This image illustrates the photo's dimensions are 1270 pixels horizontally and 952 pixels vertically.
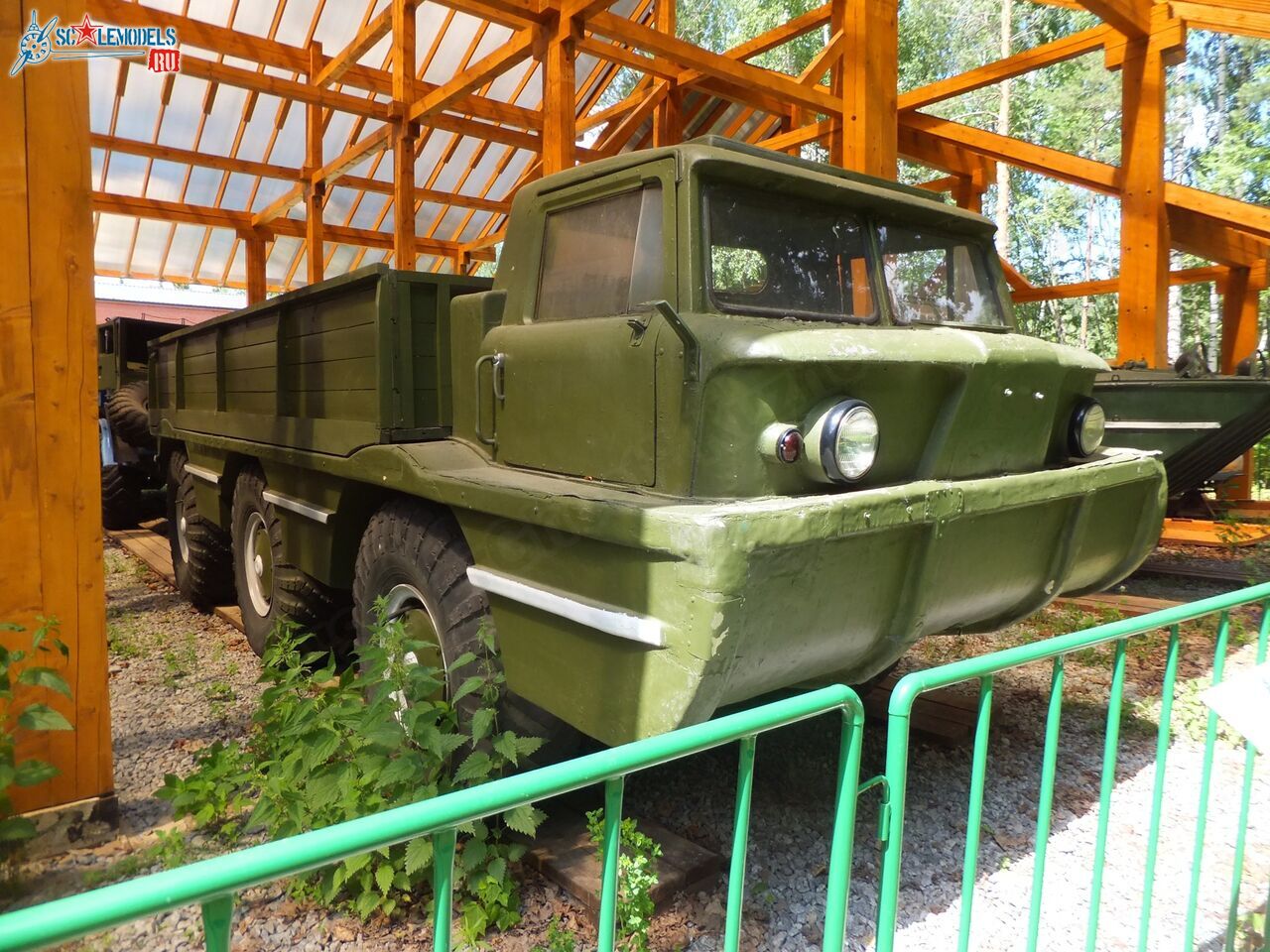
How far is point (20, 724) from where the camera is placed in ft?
8.08

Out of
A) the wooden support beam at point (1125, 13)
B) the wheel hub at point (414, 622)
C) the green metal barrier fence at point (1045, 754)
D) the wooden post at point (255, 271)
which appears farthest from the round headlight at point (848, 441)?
the wooden post at point (255, 271)

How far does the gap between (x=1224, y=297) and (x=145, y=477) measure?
12.2m

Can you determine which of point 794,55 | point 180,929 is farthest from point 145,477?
point 794,55

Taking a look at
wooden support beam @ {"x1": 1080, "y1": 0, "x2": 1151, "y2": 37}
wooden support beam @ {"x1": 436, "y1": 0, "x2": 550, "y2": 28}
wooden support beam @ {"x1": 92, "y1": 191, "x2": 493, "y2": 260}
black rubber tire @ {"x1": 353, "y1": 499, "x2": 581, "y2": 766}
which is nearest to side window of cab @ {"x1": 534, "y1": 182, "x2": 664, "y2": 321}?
black rubber tire @ {"x1": 353, "y1": 499, "x2": 581, "y2": 766}

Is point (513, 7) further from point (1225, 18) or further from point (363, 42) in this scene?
point (1225, 18)

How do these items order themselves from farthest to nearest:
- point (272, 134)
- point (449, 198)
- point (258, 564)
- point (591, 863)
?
point (449, 198)
point (272, 134)
point (258, 564)
point (591, 863)

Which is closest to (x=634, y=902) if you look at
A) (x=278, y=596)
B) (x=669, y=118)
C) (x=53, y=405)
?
(x=53, y=405)

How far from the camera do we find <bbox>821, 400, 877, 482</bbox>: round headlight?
2.24m

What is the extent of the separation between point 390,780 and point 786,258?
6.37 feet

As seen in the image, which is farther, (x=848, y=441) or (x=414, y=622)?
(x=414, y=622)

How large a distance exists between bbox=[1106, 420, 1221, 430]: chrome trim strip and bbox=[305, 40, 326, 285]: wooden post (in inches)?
362

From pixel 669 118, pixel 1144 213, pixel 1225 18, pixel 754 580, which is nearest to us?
pixel 754 580

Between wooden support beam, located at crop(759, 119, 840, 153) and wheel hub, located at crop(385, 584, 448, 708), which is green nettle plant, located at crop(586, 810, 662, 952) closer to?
wheel hub, located at crop(385, 584, 448, 708)

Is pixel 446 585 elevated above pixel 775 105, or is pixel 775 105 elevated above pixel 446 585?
pixel 775 105
